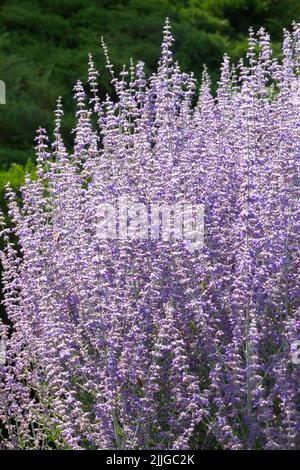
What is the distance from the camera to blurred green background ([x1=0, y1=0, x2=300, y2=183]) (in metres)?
8.72

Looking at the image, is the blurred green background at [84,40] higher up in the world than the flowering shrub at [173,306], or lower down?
higher up

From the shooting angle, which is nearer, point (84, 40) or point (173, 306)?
point (173, 306)

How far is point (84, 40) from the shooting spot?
1094 cm

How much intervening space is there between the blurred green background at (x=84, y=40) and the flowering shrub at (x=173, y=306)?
3968 mm

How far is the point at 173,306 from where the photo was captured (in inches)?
137

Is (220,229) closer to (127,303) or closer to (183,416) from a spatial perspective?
(127,303)

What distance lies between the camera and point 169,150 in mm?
3918

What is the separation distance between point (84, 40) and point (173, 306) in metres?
7.91

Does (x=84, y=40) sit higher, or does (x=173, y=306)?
(x=84, y=40)

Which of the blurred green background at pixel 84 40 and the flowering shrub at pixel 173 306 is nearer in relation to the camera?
the flowering shrub at pixel 173 306

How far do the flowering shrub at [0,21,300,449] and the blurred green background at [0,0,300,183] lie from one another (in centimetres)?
397

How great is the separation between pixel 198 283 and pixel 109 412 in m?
0.60

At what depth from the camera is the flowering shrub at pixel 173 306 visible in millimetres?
3227

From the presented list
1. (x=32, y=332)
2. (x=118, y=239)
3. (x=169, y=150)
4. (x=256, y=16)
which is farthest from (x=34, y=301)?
(x=256, y=16)
